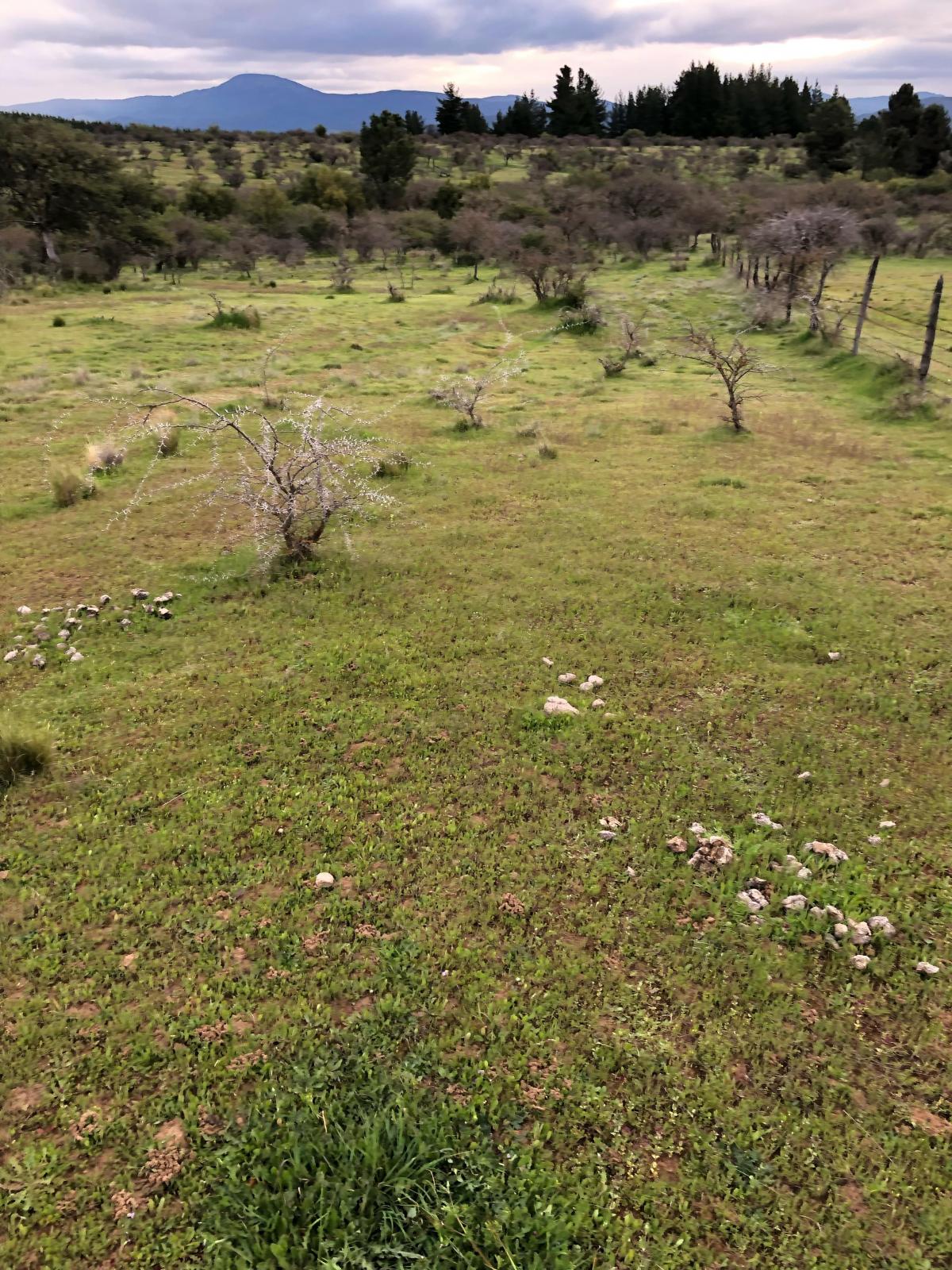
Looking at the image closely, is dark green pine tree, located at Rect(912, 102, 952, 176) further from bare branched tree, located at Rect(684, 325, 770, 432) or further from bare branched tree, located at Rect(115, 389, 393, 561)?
bare branched tree, located at Rect(115, 389, 393, 561)

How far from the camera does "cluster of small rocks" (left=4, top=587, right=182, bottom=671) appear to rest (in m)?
8.14

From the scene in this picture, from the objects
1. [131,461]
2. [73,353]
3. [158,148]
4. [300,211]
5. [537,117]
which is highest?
[537,117]

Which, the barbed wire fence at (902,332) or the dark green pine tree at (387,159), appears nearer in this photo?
the barbed wire fence at (902,332)

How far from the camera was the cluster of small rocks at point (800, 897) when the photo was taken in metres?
5.00

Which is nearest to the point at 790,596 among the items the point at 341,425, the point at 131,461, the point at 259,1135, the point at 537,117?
the point at 259,1135

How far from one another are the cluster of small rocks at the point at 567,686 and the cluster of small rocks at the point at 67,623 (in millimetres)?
4695

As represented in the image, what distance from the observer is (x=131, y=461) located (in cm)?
1402

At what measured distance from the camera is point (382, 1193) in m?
3.62

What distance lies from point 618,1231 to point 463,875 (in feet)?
7.70

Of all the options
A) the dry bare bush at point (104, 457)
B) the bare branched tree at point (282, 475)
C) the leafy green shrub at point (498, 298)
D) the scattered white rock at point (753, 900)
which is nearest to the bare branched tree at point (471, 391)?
the bare branched tree at point (282, 475)

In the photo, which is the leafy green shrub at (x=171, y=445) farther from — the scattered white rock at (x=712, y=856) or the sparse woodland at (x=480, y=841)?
the scattered white rock at (x=712, y=856)

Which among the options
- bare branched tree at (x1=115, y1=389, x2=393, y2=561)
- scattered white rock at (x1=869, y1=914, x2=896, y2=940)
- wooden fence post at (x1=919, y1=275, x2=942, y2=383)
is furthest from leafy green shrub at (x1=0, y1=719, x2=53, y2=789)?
wooden fence post at (x1=919, y1=275, x2=942, y2=383)

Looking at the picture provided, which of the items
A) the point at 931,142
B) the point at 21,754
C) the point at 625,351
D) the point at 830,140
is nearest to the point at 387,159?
the point at 830,140

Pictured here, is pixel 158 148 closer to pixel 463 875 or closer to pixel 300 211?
pixel 300 211
